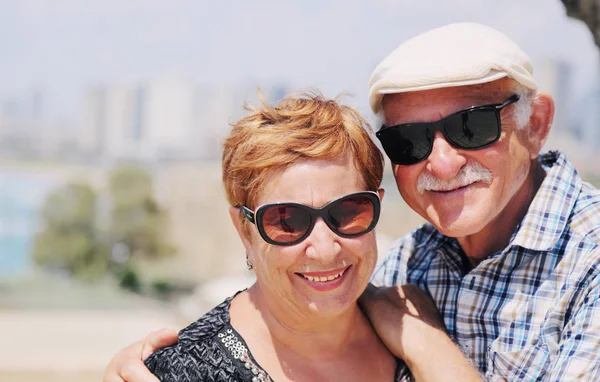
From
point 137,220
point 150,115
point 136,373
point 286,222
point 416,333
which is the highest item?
point 286,222

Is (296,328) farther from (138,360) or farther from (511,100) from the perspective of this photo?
(511,100)

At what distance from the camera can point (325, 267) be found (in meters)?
2.43

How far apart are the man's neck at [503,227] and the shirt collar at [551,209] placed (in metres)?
0.11

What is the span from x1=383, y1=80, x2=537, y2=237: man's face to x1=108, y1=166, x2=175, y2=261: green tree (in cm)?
4722

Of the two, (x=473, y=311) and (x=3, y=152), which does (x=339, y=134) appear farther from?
(x=3, y=152)

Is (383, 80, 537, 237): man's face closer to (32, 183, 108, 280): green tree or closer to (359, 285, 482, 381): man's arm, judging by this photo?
(359, 285, 482, 381): man's arm

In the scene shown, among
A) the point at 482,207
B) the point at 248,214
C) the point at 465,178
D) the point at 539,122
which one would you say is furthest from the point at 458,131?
the point at 248,214

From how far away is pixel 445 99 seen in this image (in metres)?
2.73

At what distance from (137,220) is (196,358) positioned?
50094 millimetres

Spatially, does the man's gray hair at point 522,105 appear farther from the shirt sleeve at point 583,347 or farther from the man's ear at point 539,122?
the shirt sleeve at point 583,347

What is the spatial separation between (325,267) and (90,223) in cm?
5048

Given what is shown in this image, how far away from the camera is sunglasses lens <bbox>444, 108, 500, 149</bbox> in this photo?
8.88 feet

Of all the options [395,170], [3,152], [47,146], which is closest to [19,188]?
[3,152]

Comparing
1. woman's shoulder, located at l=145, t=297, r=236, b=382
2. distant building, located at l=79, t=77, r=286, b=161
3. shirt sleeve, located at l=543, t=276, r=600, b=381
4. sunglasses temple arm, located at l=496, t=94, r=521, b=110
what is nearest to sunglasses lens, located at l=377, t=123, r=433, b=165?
sunglasses temple arm, located at l=496, t=94, r=521, b=110
